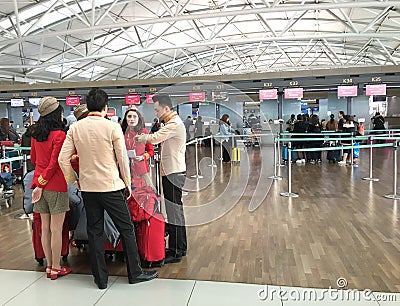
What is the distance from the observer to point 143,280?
2875 mm

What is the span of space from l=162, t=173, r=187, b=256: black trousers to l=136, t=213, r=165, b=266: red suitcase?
165 millimetres

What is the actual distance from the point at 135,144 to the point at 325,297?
6.37ft

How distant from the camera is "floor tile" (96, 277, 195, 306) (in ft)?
8.39

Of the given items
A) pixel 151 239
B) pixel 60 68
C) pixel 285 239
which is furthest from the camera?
pixel 60 68

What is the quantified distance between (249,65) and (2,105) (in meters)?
22.8

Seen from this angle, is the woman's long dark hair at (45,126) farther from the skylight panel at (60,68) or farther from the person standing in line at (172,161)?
the skylight panel at (60,68)

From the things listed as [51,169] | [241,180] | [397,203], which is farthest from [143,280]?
[241,180]

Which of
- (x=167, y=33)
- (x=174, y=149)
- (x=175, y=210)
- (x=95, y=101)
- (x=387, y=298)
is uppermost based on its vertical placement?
(x=167, y=33)

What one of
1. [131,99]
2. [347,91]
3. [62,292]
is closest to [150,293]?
[62,292]

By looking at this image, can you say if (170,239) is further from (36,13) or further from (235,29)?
(235,29)

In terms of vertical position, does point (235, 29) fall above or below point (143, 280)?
above

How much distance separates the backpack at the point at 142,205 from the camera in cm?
312

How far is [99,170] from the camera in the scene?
265cm

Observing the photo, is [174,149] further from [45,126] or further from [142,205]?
[45,126]
